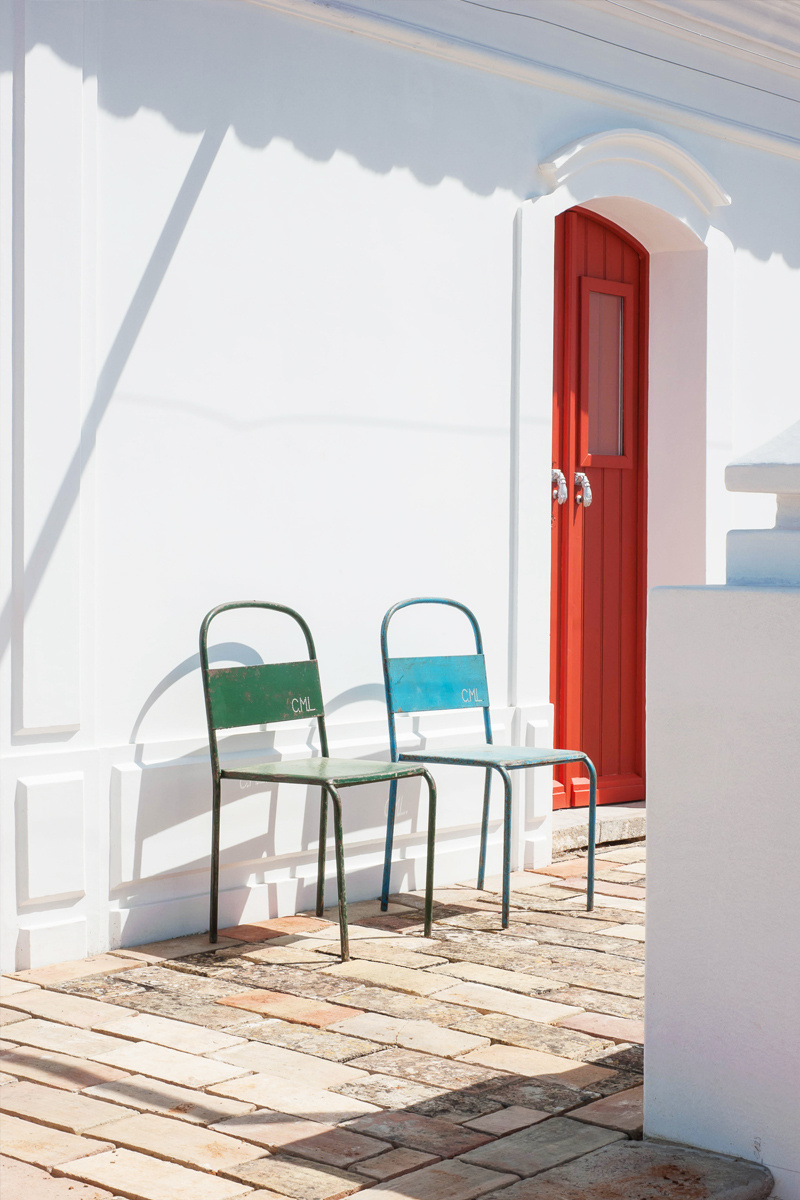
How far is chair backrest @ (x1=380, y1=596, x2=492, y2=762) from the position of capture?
16.2ft

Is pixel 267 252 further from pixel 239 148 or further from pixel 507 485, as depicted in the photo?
pixel 507 485

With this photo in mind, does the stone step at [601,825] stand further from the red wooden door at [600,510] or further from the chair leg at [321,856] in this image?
the chair leg at [321,856]

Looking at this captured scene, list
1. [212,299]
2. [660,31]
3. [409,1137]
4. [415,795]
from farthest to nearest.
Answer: [660,31]
[415,795]
[212,299]
[409,1137]

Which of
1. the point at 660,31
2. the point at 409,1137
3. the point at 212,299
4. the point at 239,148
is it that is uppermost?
the point at 660,31

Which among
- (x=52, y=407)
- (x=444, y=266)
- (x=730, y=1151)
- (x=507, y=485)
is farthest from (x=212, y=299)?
(x=730, y=1151)

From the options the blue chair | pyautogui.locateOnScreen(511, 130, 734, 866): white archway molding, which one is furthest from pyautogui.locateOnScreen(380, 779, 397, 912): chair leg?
pyautogui.locateOnScreen(511, 130, 734, 866): white archway molding

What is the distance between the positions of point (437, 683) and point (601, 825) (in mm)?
1394

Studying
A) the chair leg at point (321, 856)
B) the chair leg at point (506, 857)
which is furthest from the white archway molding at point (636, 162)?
the chair leg at point (321, 856)

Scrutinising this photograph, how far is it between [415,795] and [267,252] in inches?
79.0

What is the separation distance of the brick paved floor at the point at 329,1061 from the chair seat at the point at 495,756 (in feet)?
1.76

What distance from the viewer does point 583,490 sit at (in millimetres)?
6203

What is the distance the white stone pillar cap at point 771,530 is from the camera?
106 inches

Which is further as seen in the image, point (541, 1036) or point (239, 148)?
point (239, 148)

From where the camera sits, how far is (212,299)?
4.57 meters
